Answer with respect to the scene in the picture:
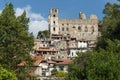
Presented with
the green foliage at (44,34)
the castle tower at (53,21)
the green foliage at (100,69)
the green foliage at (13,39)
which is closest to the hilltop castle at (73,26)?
the castle tower at (53,21)

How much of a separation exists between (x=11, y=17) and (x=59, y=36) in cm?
8502

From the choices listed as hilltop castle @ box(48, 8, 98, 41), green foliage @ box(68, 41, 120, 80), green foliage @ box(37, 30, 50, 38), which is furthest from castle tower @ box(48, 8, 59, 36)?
green foliage @ box(68, 41, 120, 80)

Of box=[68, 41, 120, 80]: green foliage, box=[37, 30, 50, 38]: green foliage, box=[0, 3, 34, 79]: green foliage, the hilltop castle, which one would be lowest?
box=[68, 41, 120, 80]: green foliage

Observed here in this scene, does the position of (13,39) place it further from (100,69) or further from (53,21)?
(53,21)

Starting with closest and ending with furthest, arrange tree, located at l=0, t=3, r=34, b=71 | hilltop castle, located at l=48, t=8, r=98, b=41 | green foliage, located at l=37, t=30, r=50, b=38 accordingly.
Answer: tree, located at l=0, t=3, r=34, b=71
green foliage, located at l=37, t=30, r=50, b=38
hilltop castle, located at l=48, t=8, r=98, b=41

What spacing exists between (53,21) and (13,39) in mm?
104776

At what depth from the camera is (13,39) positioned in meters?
48.5

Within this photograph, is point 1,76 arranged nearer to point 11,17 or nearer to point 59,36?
point 11,17

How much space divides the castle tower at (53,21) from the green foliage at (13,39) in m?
93.8

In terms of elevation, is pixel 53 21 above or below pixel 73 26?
above

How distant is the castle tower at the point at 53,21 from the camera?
14825 centimetres

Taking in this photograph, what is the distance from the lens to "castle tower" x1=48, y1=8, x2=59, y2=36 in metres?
148

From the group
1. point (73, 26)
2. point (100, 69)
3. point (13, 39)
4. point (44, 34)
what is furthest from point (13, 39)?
point (73, 26)

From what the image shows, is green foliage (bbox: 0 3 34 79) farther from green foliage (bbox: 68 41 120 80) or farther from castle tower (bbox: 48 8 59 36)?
castle tower (bbox: 48 8 59 36)
